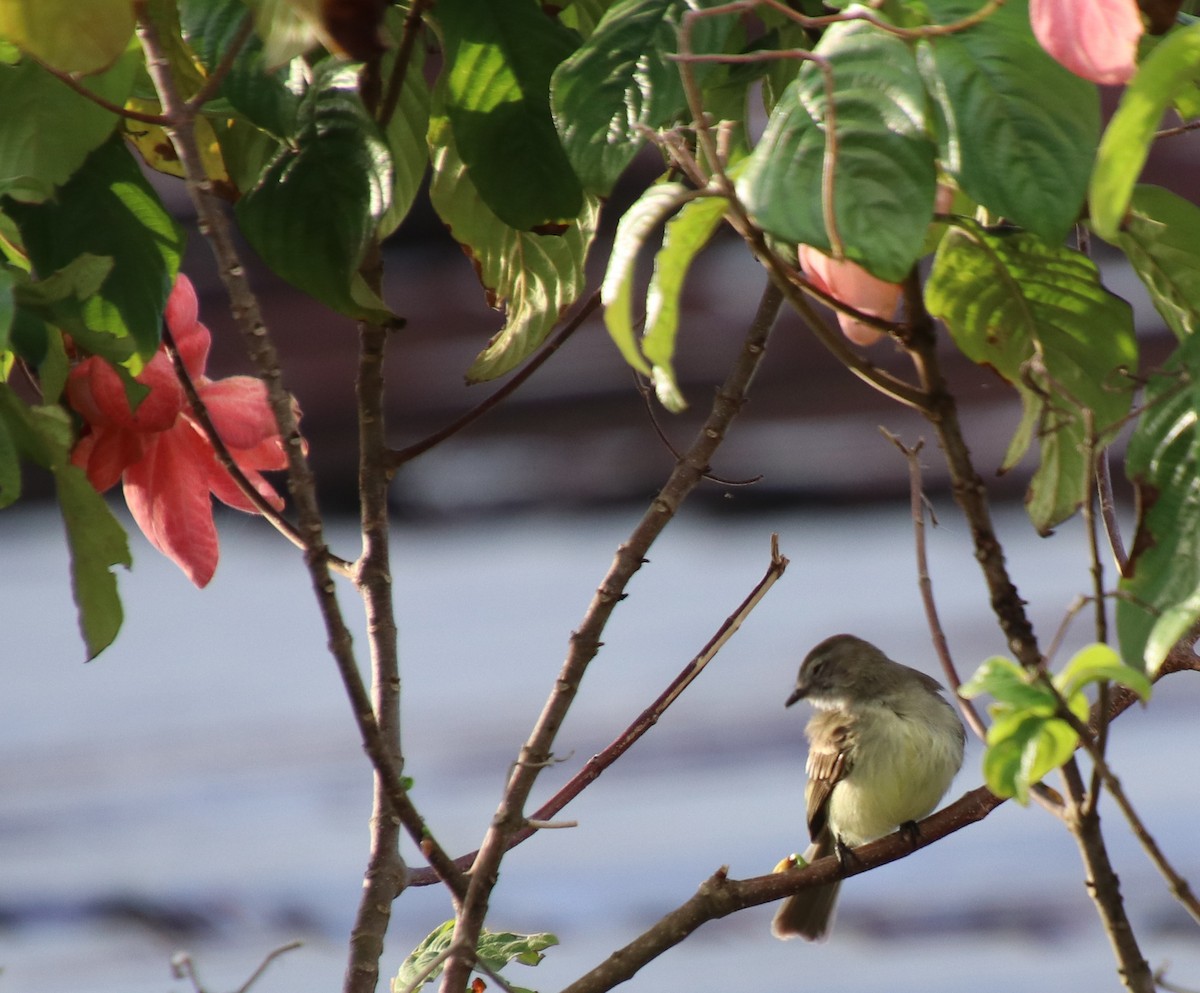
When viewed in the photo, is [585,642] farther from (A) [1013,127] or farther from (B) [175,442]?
(A) [1013,127]

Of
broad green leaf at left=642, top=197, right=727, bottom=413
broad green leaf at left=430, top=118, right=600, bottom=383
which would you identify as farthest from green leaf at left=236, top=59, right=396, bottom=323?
broad green leaf at left=642, top=197, right=727, bottom=413

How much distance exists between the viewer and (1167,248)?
0.64m

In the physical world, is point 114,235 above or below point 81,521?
above

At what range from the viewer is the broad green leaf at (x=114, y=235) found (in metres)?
0.72

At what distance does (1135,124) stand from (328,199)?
41cm

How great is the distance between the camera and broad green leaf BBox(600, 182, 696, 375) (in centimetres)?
45

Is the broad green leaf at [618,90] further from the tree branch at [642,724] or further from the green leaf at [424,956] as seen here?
the green leaf at [424,956]

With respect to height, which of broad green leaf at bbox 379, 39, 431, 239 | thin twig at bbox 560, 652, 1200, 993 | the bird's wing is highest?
broad green leaf at bbox 379, 39, 431, 239

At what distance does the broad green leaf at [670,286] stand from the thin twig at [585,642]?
288mm

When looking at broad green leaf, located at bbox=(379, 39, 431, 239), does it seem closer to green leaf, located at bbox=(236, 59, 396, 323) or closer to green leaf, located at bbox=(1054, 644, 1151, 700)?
green leaf, located at bbox=(236, 59, 396, 323)

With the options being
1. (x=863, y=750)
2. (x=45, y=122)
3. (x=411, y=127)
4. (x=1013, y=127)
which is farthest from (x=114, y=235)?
(x=863, y=750)

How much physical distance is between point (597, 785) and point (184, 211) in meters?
1.45

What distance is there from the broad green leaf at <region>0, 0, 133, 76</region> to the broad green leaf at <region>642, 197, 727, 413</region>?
24cm

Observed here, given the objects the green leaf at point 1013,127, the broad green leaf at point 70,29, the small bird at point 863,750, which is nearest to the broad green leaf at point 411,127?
the broad green leaf at point 70,29
